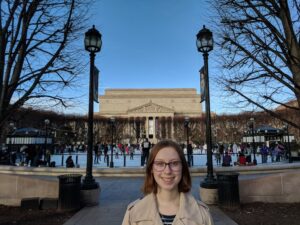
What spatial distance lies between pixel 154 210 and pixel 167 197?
176 millimetres

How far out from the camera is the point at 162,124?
88.4 meters

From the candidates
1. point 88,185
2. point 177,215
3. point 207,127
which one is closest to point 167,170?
point 177,215

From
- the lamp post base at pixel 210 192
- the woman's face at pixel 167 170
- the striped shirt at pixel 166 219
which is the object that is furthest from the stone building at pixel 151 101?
the striped shirt at pixel 166 219

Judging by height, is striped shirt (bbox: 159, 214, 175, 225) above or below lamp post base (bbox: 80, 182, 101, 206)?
above

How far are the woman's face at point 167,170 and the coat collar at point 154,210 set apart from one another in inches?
4.7

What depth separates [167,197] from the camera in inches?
84.7

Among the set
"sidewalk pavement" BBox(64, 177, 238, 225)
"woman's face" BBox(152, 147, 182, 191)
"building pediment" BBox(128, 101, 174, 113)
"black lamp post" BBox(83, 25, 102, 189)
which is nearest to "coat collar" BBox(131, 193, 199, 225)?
"woman's face" BBox(152, 147, 182, 191)

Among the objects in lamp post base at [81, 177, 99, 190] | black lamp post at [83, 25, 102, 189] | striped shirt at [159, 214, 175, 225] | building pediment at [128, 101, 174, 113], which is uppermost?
building pediment at [128, 101, 174, 113]

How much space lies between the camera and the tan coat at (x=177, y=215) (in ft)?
6.41

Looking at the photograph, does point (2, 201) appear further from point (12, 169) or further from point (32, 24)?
point (12, 169)

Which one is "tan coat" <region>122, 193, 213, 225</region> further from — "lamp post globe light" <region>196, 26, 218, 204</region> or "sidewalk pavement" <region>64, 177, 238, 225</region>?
"lamp post globe light" <region>196, 26, 218, 204</region>

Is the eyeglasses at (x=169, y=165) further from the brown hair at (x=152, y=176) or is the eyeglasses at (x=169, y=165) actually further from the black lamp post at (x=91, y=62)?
the black lamp post at (x=91, y=62)

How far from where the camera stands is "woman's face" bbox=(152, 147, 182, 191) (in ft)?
6.98

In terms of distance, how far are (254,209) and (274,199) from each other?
1.07 meters
